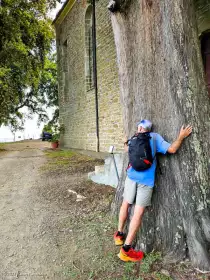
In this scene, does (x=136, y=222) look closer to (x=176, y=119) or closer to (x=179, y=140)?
(x=179, y=140)

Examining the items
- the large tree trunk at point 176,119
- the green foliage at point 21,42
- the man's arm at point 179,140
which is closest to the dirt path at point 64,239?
the large tree trunk at point 176,119

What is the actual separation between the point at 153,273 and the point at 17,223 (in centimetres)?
225

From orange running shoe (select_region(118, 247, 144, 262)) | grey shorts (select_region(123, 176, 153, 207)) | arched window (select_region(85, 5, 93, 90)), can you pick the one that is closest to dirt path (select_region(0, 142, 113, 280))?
orange running shoe (select_region(118, 247, 144, 262))

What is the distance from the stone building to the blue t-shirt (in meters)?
6.50

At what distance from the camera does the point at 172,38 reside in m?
2.76

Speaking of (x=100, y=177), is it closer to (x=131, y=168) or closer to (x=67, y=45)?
(x=131, y=168)

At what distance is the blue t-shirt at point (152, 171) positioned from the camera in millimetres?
2711

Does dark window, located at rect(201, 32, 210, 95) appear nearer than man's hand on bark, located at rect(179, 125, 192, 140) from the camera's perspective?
No

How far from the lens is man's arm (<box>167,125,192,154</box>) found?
265 centimetres

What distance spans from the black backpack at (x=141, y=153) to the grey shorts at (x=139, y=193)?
216 mm

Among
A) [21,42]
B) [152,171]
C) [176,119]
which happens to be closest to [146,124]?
[176,119]

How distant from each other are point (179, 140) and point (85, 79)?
10.6 m

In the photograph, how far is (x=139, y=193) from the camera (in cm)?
275

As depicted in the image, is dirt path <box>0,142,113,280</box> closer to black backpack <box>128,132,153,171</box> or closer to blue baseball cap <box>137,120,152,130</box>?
black backpack <box>128,132,153,171</box>
